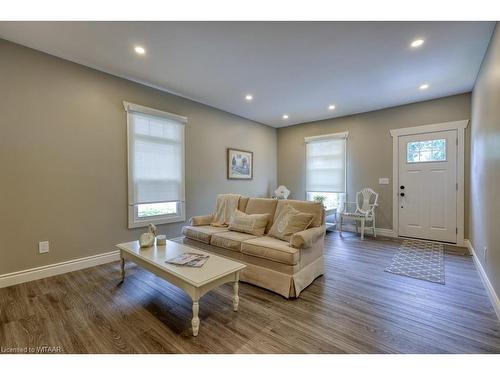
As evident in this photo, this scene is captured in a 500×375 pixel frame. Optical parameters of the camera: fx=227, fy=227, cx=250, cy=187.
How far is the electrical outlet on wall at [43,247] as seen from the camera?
2754 millimetres

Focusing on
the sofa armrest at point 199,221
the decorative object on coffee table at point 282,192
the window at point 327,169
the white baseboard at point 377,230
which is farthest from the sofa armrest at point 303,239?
the decorative object on coffee table at point 282,192

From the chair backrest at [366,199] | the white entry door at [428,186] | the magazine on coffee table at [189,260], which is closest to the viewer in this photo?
the magazine on coffee table at [189,260]

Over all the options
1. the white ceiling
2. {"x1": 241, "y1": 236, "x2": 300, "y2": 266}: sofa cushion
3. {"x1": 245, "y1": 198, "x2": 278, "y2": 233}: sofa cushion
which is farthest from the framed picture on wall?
{"x1": 241, "y1": 236, "x2": 300, "y2": 266}: sofa cushion

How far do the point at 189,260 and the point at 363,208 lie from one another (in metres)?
4.24

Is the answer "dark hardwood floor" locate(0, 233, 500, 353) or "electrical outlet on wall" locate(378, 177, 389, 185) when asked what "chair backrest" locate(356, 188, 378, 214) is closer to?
"electrical outlet on wall" locate(378, 177, 389, 185)

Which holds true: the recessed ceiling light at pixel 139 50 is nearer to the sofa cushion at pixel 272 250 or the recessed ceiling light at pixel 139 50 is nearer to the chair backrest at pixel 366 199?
the sofa cushion at pixel 272 250

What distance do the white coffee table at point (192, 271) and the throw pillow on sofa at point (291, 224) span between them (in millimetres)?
818

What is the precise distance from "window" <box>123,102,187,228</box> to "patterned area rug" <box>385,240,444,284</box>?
3.50m

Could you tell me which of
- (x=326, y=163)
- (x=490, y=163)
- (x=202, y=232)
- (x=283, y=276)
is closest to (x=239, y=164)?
(x=326, y=163)

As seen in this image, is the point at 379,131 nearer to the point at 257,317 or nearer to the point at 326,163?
the point at 326,163

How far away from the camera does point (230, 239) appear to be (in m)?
2.81

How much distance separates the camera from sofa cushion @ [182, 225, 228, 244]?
310cm
